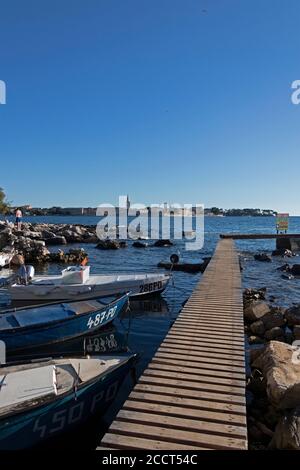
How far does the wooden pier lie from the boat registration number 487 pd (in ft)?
12.6

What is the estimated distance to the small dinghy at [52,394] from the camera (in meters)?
7.03

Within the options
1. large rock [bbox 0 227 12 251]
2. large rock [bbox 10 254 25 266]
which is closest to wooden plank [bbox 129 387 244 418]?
large rock [bbox 10 254 25 266]

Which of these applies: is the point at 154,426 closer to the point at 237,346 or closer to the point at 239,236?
the point at 237,346

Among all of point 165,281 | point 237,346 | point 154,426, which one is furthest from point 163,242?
point 154,426

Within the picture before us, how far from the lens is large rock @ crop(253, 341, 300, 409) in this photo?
802 centimetres

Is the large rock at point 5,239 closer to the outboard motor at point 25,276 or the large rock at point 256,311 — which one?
the outboard motor at point 25,276

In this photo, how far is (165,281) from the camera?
22.2 meters

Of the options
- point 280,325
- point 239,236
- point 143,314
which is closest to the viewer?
point 280,325

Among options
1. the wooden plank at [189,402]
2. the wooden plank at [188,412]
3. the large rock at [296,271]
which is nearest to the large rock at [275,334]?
the wooden plank at [189,402]

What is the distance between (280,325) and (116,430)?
1090 centimetres

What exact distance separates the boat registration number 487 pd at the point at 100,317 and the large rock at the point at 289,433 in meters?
8.60
